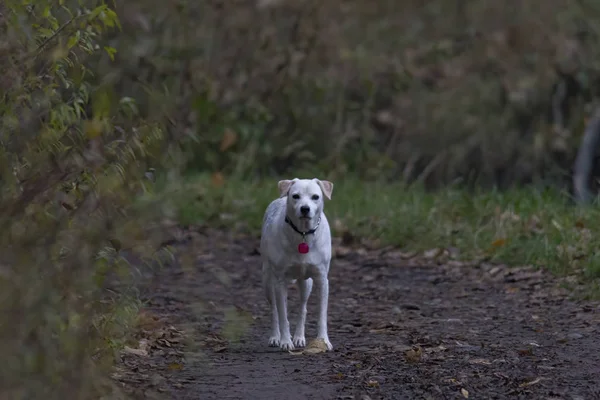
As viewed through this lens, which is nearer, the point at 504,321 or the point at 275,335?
the point at 275,335

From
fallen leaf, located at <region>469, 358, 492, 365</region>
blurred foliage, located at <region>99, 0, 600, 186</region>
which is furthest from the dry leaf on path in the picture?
blurred foliage, located at <region>99, 0, 600, 186</region>

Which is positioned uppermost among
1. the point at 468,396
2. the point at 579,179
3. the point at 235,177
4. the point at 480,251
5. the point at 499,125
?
the point at 499,125

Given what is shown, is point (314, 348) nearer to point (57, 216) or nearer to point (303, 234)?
point (303, 234)

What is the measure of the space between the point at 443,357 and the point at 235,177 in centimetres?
763

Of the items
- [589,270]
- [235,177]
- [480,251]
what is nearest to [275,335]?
[589,270]

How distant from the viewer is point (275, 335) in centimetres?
715

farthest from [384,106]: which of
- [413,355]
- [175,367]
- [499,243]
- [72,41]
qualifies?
[72,41]

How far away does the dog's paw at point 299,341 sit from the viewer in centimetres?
704

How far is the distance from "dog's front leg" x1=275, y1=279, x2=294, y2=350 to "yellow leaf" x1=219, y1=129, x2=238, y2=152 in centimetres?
759

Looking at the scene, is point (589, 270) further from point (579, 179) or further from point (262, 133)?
point (262, 133)

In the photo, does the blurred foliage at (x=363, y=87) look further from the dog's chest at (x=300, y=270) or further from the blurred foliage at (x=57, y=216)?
the blurred foliage at (x=57, y=216)

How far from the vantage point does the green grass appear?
→ 971 centimetres

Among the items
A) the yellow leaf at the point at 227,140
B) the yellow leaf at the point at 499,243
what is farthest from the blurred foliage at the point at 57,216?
the yellow leaf at the point at 227,140

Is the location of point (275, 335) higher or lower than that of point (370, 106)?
lower
